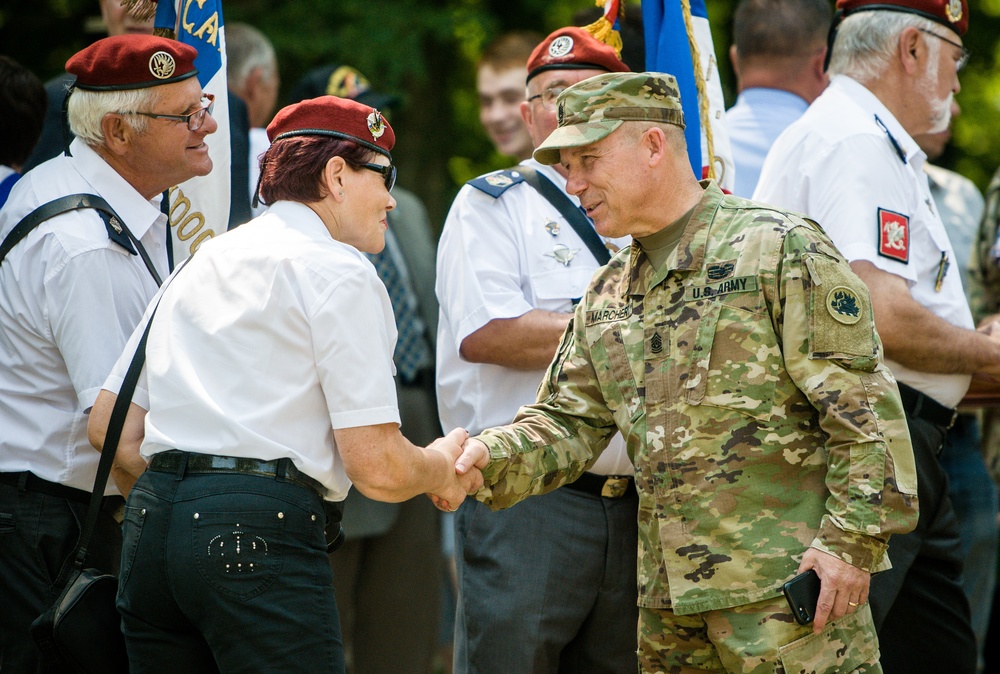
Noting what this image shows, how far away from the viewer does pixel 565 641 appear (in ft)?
11.9

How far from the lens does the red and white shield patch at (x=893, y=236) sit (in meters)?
3.76

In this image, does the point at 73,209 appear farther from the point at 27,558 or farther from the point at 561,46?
the point at 561,46

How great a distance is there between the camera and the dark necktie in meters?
5.07

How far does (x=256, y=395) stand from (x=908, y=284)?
2.16 metres

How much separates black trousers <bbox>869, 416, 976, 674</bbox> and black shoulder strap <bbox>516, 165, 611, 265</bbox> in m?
1.17

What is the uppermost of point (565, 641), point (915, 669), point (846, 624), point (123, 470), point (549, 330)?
point (549, 330)

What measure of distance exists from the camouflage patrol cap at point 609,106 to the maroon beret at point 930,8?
133cm

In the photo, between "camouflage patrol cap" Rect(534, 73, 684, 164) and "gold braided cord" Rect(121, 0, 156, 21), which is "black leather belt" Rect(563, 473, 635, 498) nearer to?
"camouflage patrol cap" Rect(534, 73, 684, 164)

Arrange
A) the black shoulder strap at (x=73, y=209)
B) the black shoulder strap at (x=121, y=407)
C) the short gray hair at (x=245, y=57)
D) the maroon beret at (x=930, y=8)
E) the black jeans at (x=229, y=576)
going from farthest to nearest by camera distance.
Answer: the short gray hair at (x=245, y=57)
the maroon beret at (x=930, y=8)
the black shoulder strap at (x=73, y=209)
the black shoulder strap at (x=121, y=407)
the black jeans at (x=229, y=576)

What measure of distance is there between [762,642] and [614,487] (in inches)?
33.7

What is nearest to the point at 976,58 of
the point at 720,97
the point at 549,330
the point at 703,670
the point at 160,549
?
the point at 720,97

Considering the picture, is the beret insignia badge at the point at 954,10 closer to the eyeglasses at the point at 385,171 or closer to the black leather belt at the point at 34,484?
the eyeglasses at the point at 385,171

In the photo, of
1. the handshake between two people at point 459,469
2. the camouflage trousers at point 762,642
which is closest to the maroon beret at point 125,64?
the handshake between two people at point 459,469

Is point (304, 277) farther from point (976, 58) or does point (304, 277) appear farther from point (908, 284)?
point (976, 58)
